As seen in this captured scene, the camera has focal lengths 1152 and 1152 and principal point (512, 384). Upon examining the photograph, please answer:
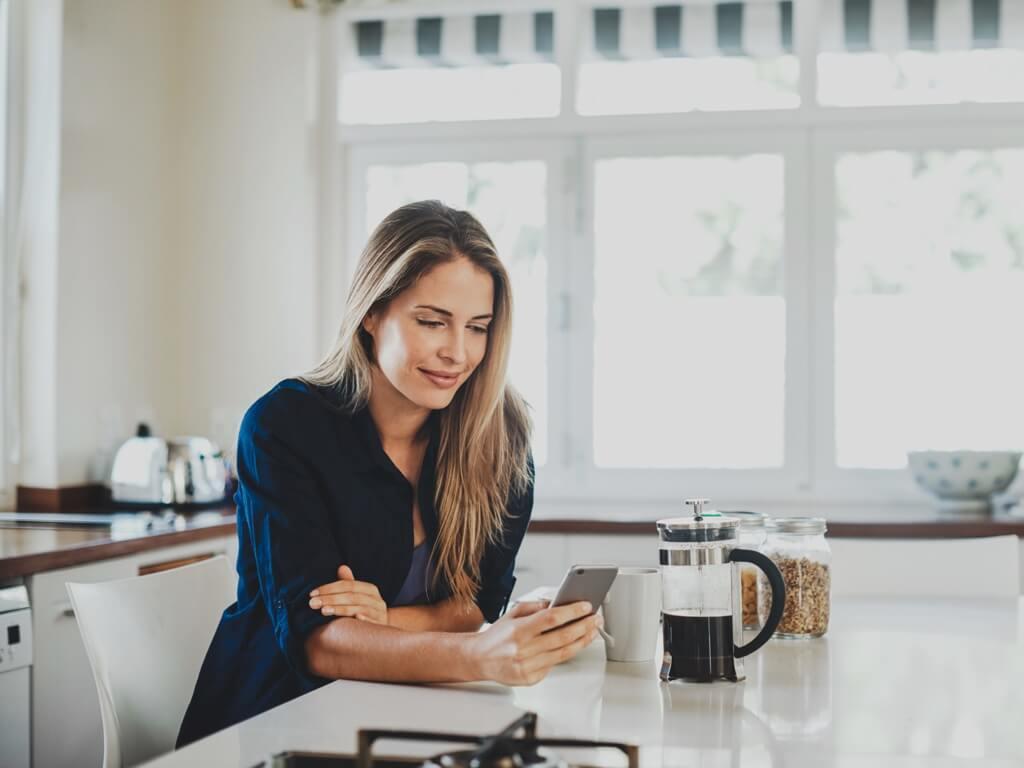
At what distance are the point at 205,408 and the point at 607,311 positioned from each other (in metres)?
1.36

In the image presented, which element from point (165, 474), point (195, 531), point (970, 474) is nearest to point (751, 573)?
point (195, 531)

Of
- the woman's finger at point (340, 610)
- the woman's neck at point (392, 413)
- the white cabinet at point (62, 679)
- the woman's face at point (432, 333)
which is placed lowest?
the white cabinet at point (62, 679)

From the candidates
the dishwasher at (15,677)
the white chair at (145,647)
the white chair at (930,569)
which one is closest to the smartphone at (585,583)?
the white chair at (145,647)

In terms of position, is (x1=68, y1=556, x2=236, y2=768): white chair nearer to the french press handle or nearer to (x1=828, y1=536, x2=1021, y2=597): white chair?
the french press handle

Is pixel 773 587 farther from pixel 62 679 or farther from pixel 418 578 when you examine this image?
pixel 62 679

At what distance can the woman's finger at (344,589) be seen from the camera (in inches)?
57.4

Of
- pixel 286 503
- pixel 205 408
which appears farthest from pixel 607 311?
pixel 286 503

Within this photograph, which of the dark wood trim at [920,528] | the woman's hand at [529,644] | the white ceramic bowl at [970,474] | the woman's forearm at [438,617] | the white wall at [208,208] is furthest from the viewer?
the white wall at [208,208]

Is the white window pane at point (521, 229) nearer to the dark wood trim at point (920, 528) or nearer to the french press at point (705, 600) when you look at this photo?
the dark wood trim at point (920, 528)

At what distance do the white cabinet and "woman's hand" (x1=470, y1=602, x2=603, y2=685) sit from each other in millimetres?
1296

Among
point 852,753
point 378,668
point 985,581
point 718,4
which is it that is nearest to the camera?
point 852,753

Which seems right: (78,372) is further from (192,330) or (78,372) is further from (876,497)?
(876,497)

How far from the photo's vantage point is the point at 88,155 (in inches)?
134

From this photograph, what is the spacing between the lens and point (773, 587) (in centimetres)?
137
